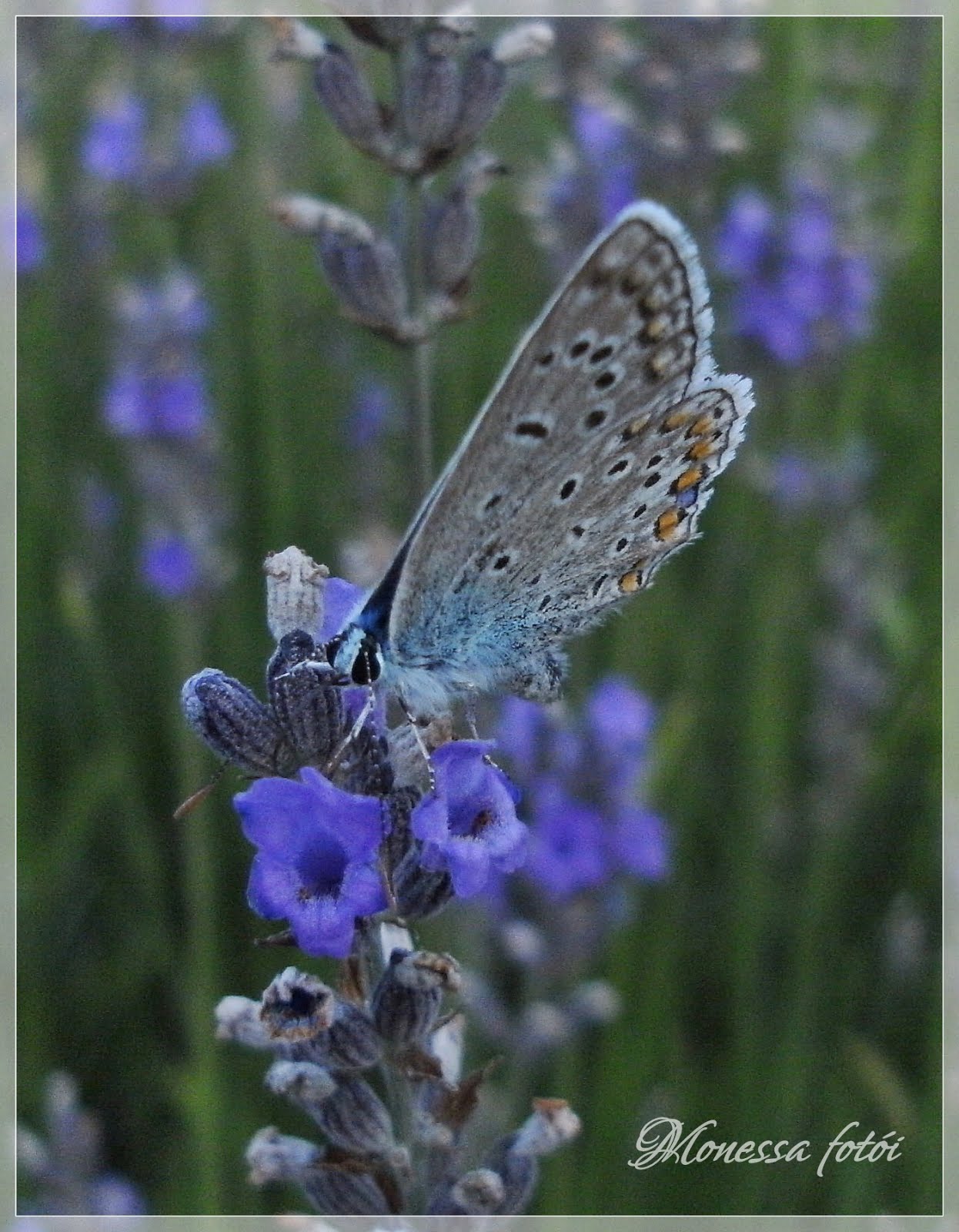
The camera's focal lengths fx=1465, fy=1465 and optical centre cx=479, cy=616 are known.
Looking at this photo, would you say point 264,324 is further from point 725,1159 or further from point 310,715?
point 310,715

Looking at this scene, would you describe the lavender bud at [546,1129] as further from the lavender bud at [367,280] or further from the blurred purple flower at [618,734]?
the blurred purple flower at [618,734]

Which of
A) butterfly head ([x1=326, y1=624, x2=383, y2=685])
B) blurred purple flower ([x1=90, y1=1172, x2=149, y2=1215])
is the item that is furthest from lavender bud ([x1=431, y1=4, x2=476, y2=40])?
blurred purple flower ([x1=90, y1=1172, x2=149, y2=1215])

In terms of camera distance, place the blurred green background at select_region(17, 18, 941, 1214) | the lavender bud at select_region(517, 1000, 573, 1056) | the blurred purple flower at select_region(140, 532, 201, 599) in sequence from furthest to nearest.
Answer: the blurred purple flower at select_region(140, 532, 201, 599), the blurred green background at select_region(17, 18, 941, 1214), the lavender bud at select_region(517, 1000, 573, 1056)

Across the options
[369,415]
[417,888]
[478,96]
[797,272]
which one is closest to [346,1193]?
[417,888]

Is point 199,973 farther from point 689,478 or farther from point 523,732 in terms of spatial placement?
point 689,478

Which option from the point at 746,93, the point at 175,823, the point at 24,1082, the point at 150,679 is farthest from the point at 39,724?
the point at 746,93

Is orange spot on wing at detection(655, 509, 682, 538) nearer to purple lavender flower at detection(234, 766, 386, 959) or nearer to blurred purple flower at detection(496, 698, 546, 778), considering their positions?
purple lavender flower at detection(234, 766, 386, 959)
